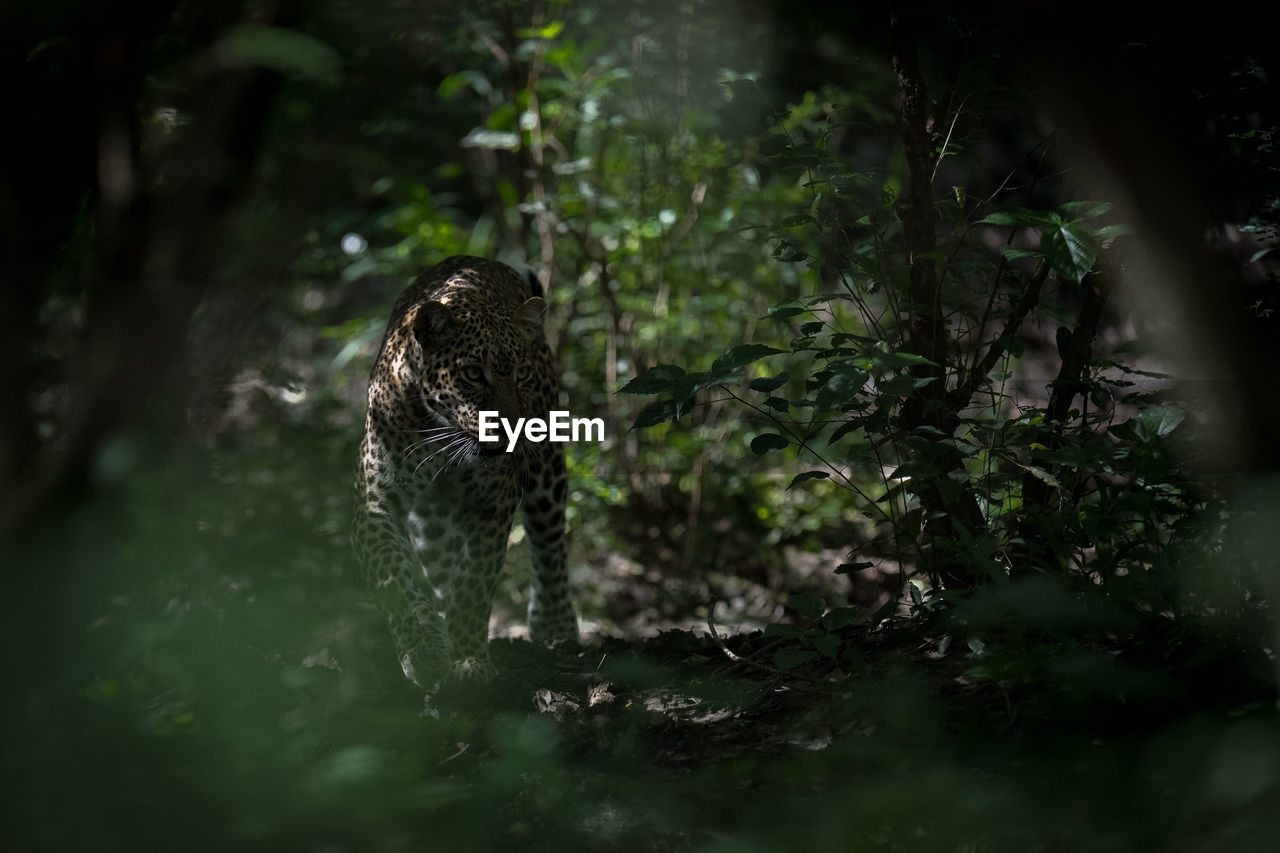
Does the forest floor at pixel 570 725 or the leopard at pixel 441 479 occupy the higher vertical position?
the forest floor at pixel 570 725

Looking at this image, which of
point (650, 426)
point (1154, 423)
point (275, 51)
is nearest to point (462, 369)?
point (650, 426)

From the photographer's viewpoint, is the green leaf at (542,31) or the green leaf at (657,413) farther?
the green leaf at (542,31)

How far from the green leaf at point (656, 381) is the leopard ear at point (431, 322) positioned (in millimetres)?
1639

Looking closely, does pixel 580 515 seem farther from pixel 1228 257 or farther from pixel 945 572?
pixel 1228 257

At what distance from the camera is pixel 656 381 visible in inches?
150

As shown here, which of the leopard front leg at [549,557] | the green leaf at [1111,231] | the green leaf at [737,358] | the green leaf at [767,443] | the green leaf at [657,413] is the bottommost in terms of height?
the leopard front leg at [549,557]

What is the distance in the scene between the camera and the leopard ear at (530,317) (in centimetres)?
565

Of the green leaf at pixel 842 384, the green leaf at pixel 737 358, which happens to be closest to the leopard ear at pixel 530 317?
the green leaf at pixel 737 358

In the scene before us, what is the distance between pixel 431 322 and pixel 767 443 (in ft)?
6.51

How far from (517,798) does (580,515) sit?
4957mm

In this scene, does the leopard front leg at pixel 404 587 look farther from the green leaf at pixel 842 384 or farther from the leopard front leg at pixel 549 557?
the green leaf at pixel 842 384

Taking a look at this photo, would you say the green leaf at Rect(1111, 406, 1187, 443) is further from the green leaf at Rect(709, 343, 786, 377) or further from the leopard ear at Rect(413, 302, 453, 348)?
the leopard ear at Rect(413, 302, 453, 348)

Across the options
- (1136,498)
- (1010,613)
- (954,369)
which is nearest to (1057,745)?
(1010,613)

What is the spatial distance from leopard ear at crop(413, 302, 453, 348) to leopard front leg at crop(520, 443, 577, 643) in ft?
4.08
